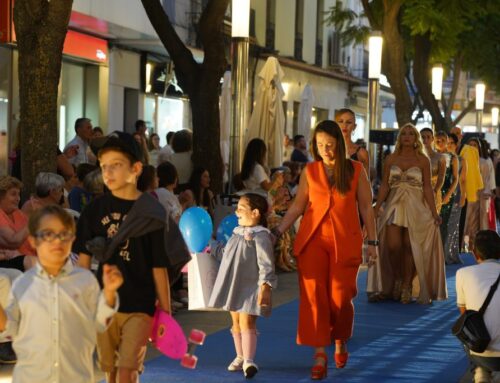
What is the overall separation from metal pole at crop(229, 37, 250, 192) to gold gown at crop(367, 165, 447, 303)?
7.50 ft

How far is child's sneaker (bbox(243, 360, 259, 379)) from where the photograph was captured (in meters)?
9.52

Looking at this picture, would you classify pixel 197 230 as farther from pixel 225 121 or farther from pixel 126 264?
pixel 225 121

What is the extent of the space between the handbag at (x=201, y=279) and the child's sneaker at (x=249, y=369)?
85 centimetres

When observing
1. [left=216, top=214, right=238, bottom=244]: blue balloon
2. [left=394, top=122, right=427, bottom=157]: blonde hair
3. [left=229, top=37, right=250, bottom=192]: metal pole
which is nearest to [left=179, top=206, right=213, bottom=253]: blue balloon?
[left=216, top=214, right=238, bottom=244]: blue balloon

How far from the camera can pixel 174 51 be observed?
18016 millimetres

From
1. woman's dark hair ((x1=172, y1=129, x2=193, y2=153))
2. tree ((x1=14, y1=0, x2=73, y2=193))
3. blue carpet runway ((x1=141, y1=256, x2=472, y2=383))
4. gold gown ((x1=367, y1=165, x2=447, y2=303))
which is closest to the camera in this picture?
blue carpet runway ((x1=141, y1=256, x2=472, y2=383))

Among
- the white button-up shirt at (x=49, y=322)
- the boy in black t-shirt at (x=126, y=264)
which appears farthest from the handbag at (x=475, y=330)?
Answer: the white button-up shirt at (x=49, y=322)

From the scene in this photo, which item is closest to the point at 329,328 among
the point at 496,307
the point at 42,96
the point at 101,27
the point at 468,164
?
the point at 496,307

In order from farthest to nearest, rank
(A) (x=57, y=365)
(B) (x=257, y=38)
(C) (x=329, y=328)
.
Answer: (B) (x=257, y=38) → (C) (x=329, y=328) → (A) (x=57, y=365)

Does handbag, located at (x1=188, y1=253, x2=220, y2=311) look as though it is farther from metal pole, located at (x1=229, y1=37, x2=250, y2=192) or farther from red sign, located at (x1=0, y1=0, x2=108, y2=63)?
red sign, located at (x1=0, y1=0, x2=108, y2=63)

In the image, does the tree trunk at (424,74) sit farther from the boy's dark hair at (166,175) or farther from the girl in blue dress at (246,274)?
the girl in blue dress at (246,274)

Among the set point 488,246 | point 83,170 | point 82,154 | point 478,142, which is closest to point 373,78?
point 478,142

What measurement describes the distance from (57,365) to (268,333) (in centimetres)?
628

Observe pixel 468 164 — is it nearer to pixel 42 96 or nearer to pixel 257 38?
pixel 42 96
